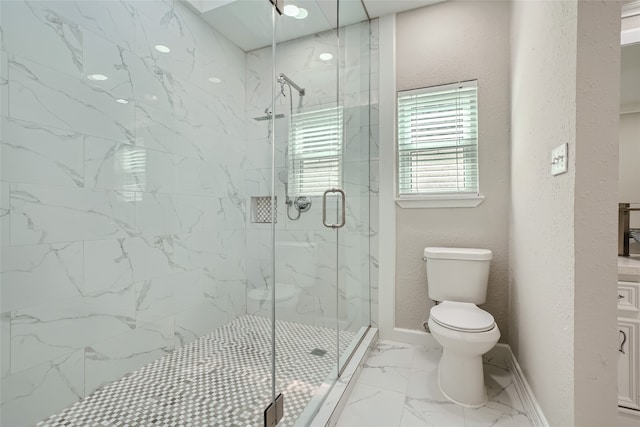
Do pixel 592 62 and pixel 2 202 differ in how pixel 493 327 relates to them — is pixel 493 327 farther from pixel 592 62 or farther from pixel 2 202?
pixel 2 202

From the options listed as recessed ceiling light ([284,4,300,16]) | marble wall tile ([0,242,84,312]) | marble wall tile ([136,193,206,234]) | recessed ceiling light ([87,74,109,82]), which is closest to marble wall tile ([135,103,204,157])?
recessed ceiling light ([87,74,109,82])

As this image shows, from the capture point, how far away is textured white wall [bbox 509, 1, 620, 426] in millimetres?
997

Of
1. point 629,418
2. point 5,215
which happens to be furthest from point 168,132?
point 629,418

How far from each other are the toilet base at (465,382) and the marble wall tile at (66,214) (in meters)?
2.05

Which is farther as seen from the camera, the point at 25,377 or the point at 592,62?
the point at 25,377

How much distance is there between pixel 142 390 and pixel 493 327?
1.96 meters

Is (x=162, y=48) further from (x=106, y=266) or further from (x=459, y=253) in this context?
(x=459, y=253)

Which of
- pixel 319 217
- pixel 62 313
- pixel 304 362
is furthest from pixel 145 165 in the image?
pixel 304 362

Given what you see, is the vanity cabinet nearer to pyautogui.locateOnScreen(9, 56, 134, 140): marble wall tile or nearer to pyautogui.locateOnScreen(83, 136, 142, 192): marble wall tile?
pyautogui.locateOnScreen(83, 136, 142, 192): marble wall tile

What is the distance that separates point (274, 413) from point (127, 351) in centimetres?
108

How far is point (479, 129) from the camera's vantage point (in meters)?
2.09

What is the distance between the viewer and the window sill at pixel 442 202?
6.87 ft

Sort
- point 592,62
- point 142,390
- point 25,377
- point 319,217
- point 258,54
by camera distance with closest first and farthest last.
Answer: point 592,62 → point 25,377 → point 142,390 → point 319,217 → point 258,54

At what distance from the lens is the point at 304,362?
6.05 feet
